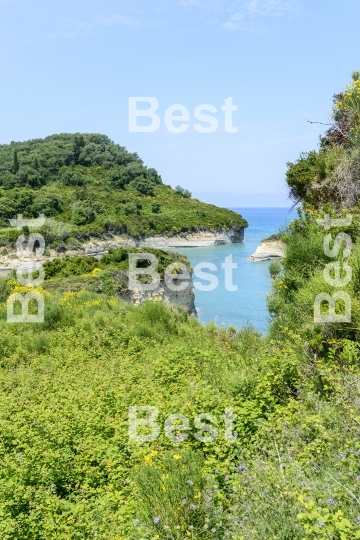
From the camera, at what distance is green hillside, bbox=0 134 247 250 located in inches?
3022

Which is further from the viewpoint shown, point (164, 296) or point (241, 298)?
point (241, 298)

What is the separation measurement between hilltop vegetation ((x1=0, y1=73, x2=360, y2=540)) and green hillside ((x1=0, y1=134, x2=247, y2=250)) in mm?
58079

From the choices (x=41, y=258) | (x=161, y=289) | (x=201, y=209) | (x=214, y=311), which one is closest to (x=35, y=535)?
(x=161, y=289)

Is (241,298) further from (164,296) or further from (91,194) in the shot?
Result: (91,194)

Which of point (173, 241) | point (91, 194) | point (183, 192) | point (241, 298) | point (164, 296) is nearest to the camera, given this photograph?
point (164, 296)

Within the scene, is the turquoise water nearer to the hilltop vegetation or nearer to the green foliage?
the hilltop vegetation

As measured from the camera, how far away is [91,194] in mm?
87875

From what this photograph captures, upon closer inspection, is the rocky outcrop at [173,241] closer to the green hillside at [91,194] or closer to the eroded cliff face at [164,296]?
the green hillside at [91,194]

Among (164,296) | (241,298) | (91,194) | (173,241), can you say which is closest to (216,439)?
(164,296)

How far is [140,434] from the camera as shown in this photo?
4664 mm

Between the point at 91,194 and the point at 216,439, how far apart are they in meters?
87.5

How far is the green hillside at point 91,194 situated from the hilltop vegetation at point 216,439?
5808 centimetres

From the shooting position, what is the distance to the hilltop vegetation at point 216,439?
2.89 meters

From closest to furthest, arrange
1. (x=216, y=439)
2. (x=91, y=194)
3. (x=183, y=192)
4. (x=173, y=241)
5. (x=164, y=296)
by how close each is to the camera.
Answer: (x=216, y=439) < (x=164, y=296) < (x=173, y=241) < (x=91, y=194) < (x=183, y=192)
